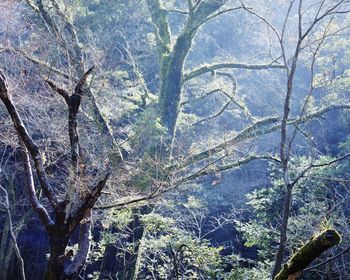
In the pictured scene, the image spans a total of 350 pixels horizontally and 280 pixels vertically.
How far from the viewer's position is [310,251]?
241 cm

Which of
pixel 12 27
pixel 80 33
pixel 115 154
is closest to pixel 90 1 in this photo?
pixel 80 33

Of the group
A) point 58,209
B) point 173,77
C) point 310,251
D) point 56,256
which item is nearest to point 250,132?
point 173,77

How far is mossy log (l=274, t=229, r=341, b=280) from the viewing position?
7.50 feet

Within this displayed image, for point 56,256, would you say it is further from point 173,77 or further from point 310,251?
point 173,77

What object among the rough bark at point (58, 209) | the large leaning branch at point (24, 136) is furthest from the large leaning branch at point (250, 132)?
the large leaning branch at point (24, 136)

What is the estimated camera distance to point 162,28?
398 inches

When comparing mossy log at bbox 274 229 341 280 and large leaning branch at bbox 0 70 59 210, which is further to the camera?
large leaning branch at bbox 0 70 59 210

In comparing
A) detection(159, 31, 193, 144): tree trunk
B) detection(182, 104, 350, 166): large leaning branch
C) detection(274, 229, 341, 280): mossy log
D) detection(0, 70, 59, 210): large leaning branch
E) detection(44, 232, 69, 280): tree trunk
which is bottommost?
detection(274, 229, 341, 280): mossy log

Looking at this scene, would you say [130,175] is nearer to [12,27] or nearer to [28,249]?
[12,27]

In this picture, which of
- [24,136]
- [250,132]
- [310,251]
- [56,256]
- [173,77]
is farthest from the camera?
[173,77]

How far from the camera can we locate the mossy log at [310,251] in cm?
229

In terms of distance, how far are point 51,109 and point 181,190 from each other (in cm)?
→ 338

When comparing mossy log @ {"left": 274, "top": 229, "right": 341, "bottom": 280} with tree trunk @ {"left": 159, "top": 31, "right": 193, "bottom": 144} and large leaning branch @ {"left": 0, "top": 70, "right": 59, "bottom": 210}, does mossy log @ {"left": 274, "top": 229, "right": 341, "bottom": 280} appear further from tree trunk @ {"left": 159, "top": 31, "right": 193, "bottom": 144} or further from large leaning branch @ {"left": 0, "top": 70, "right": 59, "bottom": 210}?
tree trunk @ {"left": 159, "top": 31, "right": 193, "bottom": 144}

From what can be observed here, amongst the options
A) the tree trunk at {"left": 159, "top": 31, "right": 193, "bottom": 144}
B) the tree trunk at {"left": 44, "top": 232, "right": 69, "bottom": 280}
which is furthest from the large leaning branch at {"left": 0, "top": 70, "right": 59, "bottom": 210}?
the tree trunk at {"left": 159, "top": 31, "right": 193, "bottom": 144}
